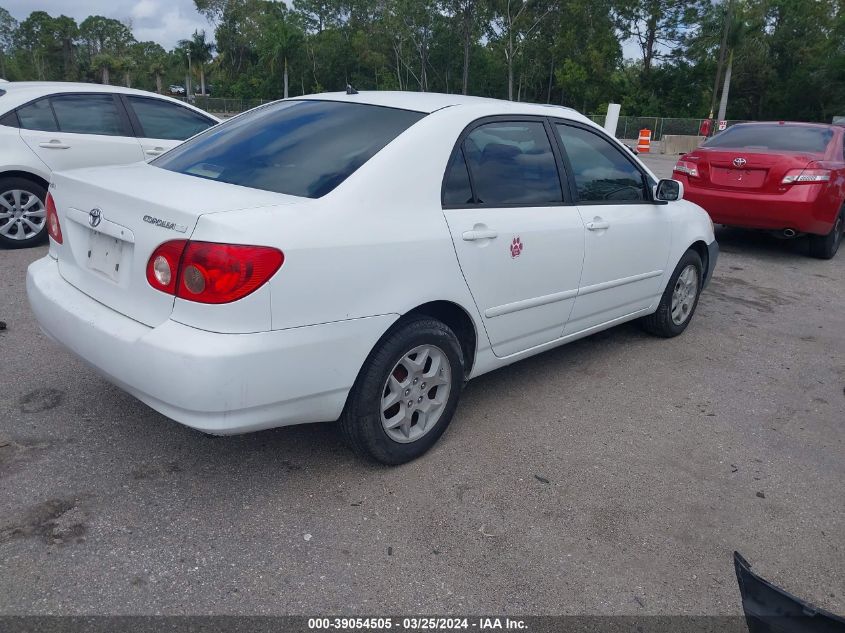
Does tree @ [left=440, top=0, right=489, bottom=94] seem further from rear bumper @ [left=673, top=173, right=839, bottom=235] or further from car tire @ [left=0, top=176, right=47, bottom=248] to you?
car tire @ [left=0, top=176, right=47, bottom=248]

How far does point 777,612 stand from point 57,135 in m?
6.95

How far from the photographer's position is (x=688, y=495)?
317cm

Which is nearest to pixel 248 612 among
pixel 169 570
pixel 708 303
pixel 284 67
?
pixel 169 570

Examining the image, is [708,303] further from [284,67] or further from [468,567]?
[284,67]

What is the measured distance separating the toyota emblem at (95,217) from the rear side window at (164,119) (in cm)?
463

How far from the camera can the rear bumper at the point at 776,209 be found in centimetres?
743

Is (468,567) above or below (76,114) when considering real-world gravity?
below

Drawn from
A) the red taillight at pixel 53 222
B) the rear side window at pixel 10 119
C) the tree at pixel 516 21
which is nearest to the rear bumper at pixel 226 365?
the red taillight at pixel 53 222

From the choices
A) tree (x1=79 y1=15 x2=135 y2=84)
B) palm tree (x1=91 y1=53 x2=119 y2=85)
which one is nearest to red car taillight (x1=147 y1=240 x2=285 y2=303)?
palm tree (x1=91 y1=53 x2=119 y2=85)

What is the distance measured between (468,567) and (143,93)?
6.47 m

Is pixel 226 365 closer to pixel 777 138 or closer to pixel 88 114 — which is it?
pixel 88 114

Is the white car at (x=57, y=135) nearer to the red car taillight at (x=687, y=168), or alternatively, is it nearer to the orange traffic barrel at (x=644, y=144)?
the red car taillight at (x=687, y=168)

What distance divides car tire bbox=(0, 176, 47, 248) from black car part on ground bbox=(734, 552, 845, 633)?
6449mm

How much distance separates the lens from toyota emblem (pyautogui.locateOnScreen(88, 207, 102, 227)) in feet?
9.46
